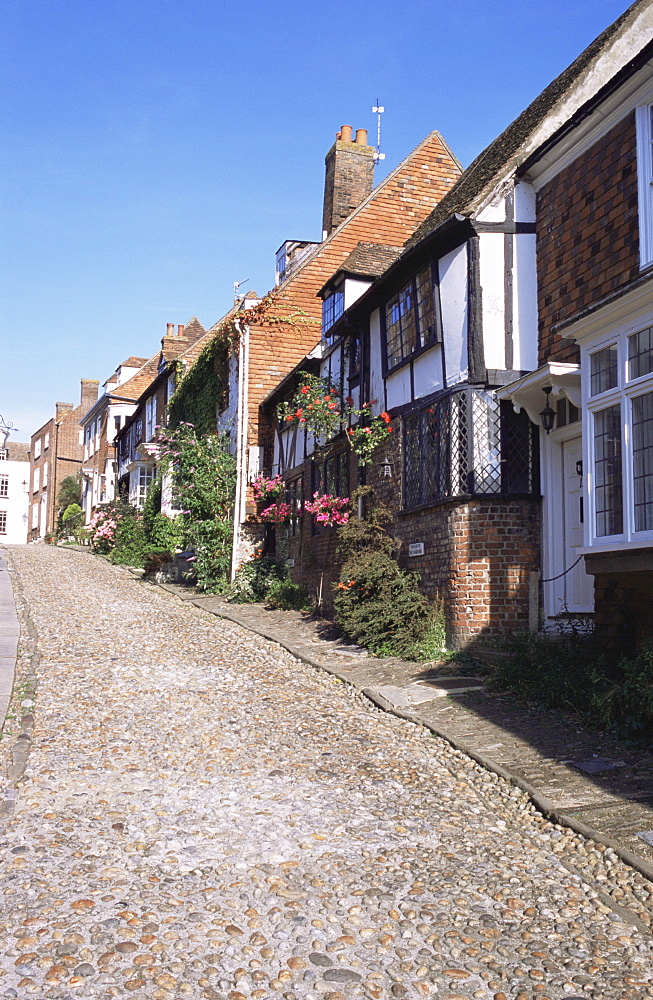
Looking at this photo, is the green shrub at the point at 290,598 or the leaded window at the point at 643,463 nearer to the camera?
the leaded window at the point at 643,463

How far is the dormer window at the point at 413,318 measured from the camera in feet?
41.8

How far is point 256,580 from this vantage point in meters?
19.3

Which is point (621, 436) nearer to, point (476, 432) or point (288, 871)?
point (476, 432)

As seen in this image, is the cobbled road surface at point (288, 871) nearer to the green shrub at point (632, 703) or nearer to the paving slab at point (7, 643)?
the paving slab at point (7, 643)

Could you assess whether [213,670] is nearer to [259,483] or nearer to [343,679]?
[343,679]

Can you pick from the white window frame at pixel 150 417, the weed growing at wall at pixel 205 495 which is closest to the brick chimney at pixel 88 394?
the white window frame at pixel 150 417

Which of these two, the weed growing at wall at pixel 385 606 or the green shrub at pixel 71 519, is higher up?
the green shrub at pixel 71 519

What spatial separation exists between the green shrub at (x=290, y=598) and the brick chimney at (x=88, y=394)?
40536 mm

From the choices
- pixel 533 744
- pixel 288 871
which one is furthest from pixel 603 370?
pixel 288 871

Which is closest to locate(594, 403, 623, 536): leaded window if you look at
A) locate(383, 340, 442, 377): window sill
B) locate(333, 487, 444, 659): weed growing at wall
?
locate(333, 487, 444, 659): weed growing at wall

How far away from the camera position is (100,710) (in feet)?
29.7

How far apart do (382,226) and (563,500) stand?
12348mm

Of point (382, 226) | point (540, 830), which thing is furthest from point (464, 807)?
point (382, 226)

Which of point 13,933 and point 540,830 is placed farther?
point 540,830
